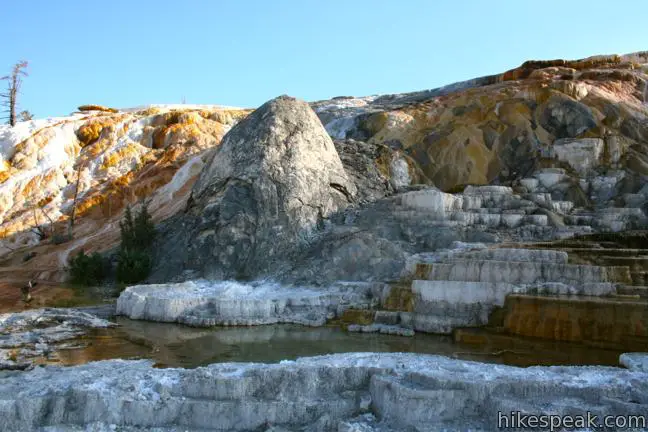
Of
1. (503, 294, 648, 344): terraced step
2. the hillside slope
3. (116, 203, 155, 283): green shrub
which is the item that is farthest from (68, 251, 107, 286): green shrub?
(503, 294, 648, 344): terraced step

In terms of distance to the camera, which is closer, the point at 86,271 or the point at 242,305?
the point at 242,305

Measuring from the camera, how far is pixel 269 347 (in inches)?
448

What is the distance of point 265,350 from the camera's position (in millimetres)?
11070

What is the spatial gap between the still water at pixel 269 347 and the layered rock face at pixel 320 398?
69.9 inches

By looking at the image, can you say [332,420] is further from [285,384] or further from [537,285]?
[537,285]

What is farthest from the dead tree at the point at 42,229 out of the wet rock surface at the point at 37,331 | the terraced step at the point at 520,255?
the terraced step at the point at 520,255

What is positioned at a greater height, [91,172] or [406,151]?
[406,151]

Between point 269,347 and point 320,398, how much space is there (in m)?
3.69

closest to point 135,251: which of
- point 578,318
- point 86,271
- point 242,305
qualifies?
point 86,271

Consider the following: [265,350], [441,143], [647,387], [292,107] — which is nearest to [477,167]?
[441,143]

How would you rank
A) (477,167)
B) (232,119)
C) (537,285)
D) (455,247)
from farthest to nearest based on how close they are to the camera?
(232,119) < (477,167) < (455,247) < (537,285)

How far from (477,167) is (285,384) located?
77.6 feet

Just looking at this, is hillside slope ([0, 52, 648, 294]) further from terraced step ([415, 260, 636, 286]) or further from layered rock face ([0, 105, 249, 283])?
terraced step ([415, 260, 636, 286])

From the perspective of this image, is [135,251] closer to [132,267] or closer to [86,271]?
[132,267]
